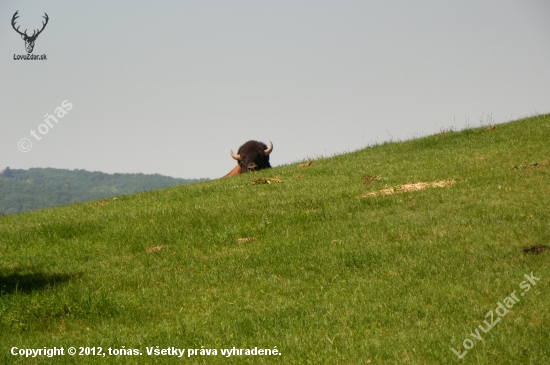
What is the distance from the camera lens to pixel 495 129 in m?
27.8

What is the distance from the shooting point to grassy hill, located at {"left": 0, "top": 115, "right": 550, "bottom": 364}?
10477 millimetres

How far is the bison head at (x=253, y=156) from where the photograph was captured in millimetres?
A: 32744

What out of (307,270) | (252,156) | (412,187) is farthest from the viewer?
(252,156)

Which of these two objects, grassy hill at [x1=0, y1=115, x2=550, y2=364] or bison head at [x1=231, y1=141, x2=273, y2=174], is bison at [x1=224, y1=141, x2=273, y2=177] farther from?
grassy hill at [x1=0, y1=115, x2=550, y2=364]

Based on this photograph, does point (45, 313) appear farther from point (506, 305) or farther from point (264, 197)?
point (264, 197)

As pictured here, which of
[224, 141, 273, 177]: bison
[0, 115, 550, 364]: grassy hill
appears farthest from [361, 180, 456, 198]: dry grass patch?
[224, 141, 273, 177]: bison

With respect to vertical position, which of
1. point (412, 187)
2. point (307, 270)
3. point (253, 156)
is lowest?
point (307, 270)

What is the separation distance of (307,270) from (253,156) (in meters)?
19.2

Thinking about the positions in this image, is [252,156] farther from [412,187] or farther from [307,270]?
[307,270]

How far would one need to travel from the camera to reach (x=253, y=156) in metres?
33.1

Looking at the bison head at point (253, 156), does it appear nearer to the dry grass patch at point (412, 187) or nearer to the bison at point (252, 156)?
the bison at point (252, 156)

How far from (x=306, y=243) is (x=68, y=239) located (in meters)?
6.83

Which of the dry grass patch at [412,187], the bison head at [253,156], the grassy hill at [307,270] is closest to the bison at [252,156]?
the bison head at [253,156]

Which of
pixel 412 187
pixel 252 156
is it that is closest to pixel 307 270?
pixel 412 187
